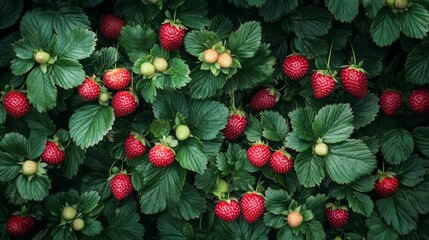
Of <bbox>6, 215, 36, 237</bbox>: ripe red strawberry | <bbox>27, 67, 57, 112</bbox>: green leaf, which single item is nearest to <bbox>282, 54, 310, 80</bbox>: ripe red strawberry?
<bbox>27, 67, 57, 112</bbox>: green leaf

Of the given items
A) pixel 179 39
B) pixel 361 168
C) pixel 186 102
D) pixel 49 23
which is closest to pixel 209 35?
pixel 179 39

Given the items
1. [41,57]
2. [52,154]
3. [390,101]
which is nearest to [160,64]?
[41,57]

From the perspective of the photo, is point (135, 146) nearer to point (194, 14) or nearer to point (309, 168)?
point (194, 14)

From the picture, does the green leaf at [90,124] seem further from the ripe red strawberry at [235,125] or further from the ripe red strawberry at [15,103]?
the ripe red strawberry at [235,125]

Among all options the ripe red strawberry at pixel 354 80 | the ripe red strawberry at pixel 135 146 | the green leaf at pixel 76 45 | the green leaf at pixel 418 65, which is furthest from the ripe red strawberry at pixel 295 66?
the green leaf at pixel 76 45

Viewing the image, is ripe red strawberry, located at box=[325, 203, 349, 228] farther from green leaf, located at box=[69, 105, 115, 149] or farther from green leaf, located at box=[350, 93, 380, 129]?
green leaf, located at box=[69, 105, 115, 149]

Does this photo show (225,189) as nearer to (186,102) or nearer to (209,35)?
(186,102)
